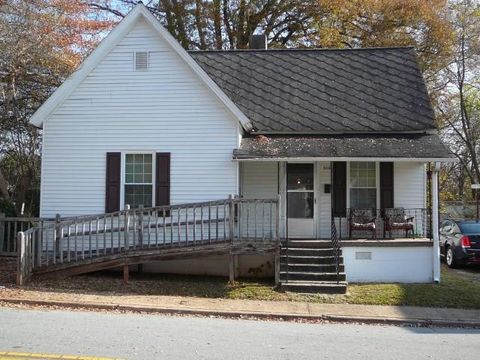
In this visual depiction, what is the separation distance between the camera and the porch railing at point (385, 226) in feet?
46.5

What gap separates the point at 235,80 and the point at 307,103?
246cm

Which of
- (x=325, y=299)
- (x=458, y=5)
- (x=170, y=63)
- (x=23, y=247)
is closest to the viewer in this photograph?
(x=325, y=299)

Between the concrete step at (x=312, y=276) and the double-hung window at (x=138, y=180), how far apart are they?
4250mm

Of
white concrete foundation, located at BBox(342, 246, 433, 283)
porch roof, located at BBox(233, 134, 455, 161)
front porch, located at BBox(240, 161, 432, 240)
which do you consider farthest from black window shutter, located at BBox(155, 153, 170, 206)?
white concrete foundation, located at BBox(342, 246, 433, 283)

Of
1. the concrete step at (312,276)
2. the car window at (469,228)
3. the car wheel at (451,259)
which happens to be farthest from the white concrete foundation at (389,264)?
the car window at (469,228)

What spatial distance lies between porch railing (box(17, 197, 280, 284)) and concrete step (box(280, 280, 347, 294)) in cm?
110

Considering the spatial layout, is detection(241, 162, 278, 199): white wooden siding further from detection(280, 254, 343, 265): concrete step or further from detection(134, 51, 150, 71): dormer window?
detection(134, 51, 150, 71): dormer window

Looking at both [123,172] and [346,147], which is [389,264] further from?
[123,172]

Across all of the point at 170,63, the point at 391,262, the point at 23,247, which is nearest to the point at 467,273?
the point at 391,262

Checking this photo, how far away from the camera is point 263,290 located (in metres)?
11.9

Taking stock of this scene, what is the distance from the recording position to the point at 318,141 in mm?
14617

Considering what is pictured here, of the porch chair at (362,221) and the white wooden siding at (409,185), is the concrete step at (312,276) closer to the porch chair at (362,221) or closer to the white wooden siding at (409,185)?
the porch chair at (362,221)

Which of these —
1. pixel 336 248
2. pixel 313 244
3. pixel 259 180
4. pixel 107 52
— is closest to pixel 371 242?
pixel 336 248

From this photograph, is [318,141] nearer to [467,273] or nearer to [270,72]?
[270,72]
